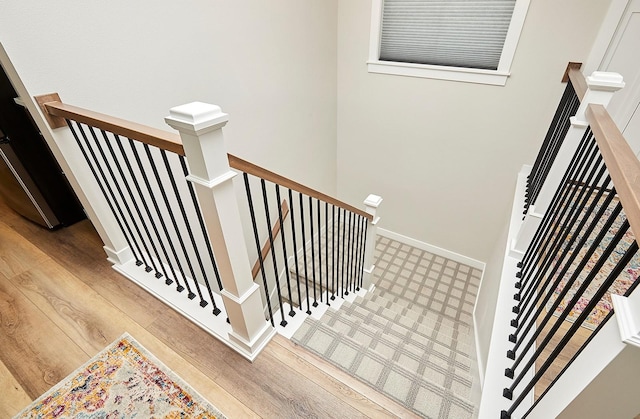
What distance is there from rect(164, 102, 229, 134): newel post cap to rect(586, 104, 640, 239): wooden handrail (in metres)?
1.05

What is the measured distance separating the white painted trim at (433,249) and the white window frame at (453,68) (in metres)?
2.22

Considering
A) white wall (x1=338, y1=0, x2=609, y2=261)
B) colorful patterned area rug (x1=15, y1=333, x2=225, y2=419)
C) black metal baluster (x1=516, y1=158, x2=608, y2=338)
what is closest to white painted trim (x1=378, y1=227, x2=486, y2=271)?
white wall (x1=338, y1=0, x2=609, y2=261)

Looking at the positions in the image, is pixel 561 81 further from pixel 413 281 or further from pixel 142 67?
pixel 142 67

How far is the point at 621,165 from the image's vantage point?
0.82 metres

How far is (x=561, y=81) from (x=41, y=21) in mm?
3692

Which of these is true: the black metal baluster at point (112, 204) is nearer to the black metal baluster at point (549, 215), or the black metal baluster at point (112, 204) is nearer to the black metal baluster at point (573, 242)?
the black metal baluster at point (573, 242)

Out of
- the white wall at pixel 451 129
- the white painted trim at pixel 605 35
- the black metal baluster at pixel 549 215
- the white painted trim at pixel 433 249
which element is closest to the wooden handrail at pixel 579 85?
the black metal baluster at pixel 549 215

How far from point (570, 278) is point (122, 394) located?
1823 millimetres

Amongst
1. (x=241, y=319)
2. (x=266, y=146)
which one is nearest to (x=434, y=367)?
(x=241, y=319)

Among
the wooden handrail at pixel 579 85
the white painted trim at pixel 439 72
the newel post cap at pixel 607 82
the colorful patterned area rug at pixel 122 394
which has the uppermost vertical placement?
the newel post cap at pixel 607 82

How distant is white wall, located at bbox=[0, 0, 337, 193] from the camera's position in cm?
145

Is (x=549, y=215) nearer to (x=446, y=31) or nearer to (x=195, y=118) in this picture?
(x=195, y=118)

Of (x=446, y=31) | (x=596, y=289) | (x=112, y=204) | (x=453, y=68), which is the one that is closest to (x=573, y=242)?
(x=596, y=289)

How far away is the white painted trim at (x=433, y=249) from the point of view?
Answer: 409cm
